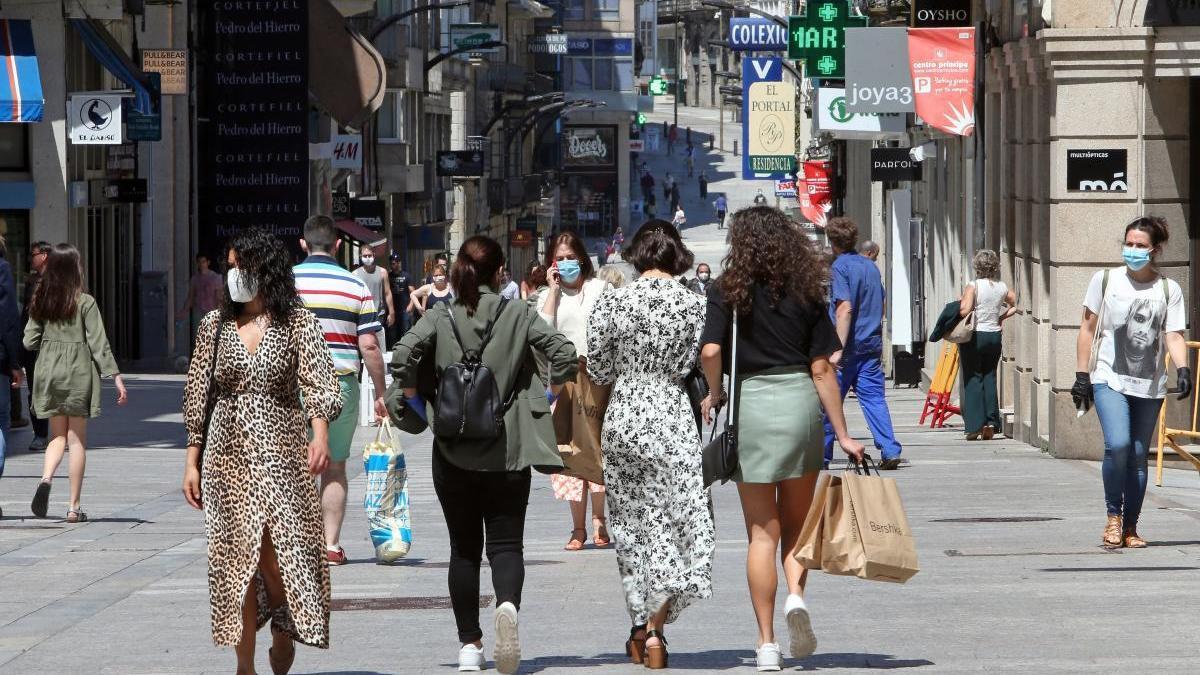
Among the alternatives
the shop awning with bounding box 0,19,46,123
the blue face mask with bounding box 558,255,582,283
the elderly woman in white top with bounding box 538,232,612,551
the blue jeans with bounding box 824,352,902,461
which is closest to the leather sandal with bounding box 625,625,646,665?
the elderly woman in white top with bounding box 538,232,612,551

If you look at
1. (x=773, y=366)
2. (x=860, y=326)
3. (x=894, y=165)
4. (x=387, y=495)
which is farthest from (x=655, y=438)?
(x=894, y=165)

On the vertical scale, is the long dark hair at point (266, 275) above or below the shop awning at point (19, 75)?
below

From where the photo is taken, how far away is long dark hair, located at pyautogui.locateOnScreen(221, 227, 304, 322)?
25.8ft

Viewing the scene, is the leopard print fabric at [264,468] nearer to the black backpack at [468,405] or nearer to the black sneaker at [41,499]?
the black backpack at [468,405]

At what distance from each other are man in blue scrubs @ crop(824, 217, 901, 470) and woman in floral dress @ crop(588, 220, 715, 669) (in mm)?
7580

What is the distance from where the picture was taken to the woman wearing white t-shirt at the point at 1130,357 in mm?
11469

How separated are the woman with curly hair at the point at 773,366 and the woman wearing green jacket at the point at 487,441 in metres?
0.67

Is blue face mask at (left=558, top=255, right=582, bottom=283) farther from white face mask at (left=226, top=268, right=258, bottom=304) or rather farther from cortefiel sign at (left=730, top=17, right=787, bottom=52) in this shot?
cortefiel sign at (left=730, top=17, right=787, bottom=52)

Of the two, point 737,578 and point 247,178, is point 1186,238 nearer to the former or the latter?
point 737,578

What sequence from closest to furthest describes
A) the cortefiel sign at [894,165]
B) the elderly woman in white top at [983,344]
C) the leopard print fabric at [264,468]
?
the leopard print fabric at [264,468], the elderly woman in white top at [983,344], the cortefiel sign at [894,165]

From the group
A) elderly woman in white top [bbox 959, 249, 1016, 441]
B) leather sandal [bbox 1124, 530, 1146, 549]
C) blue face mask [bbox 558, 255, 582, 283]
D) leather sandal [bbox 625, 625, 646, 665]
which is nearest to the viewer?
leather sandal [bbox 625, 625, 646, 665]

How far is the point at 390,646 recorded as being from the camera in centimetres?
901

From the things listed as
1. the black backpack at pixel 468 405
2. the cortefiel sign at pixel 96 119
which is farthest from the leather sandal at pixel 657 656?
the cortefiel sign at pixel 96 119

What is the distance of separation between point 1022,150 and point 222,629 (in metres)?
13.2
